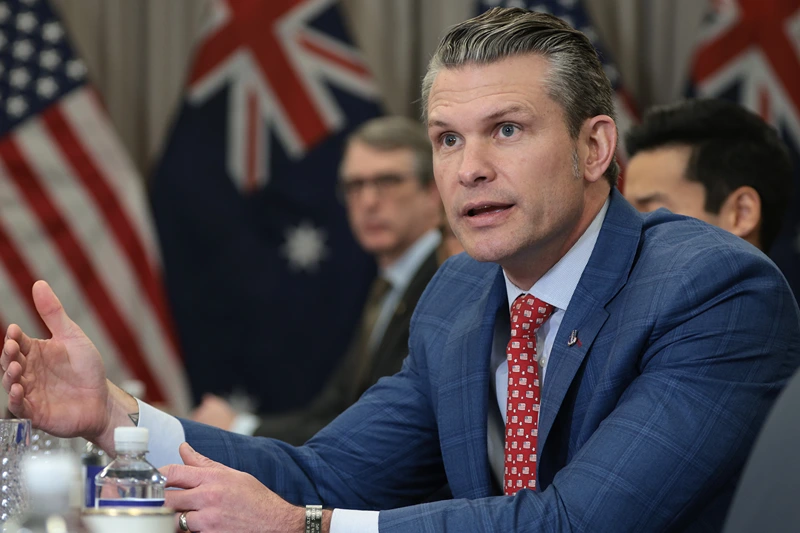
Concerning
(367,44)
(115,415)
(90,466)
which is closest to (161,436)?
(115,415)

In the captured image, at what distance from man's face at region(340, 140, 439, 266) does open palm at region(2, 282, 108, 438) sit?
101 inches

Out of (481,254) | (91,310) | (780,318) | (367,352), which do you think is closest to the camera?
(780,318)

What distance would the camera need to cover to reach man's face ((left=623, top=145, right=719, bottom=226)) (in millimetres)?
2664

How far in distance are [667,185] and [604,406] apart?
1.17 metres

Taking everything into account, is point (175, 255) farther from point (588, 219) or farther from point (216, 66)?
point (588, 219)

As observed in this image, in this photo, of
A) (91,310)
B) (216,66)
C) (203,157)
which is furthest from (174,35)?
(91,310)

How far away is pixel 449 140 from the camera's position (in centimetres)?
186

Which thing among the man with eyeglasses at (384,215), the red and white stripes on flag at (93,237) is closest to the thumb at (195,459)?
the man with eyeglasses at (384,215)

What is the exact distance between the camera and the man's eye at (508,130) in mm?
1785

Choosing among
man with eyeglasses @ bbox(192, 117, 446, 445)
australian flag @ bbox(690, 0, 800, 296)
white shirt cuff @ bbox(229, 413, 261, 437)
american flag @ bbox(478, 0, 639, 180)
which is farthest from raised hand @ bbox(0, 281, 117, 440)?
australian flag @ bbox(690, 0, 800, 296)

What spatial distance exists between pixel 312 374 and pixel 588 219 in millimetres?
3180

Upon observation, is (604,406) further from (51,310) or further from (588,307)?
(51,310)

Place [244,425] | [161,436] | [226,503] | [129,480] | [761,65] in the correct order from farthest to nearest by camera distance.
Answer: [761,65], [244,425], [161,436], [226,503], [129,480]

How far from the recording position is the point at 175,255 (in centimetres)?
493
